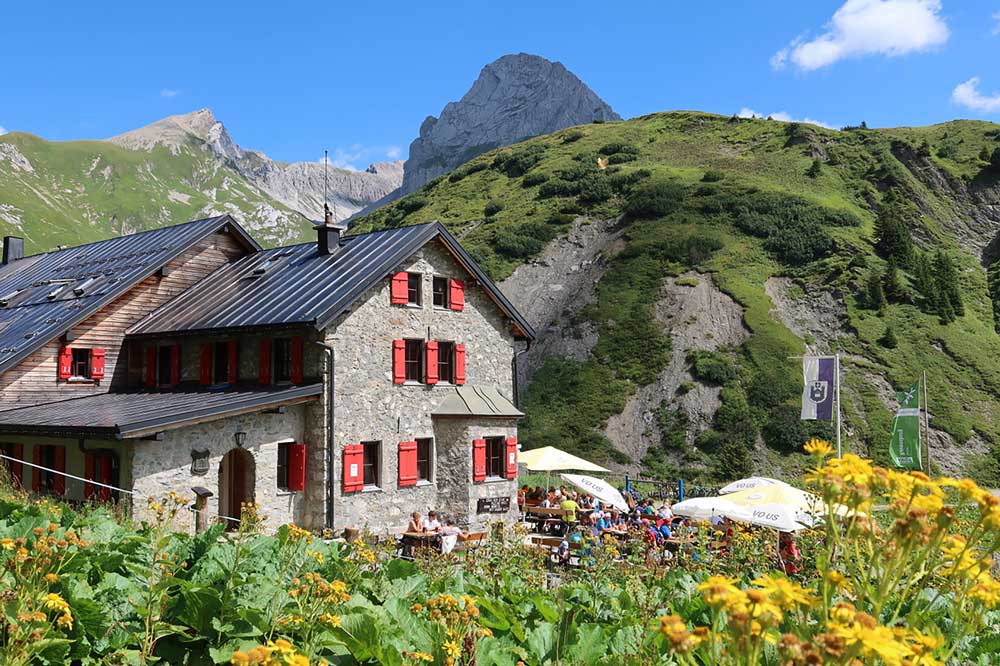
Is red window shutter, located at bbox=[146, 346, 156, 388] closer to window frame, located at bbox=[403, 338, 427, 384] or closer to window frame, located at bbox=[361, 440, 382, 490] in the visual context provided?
window frame, located at bbox=[361, 440, 382, 490]

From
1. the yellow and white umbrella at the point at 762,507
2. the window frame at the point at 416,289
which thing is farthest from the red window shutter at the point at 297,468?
the yellow and white umbrella at the point at 762,507

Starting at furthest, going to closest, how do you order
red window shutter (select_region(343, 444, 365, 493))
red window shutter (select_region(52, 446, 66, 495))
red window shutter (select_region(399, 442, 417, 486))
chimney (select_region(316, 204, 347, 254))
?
chimney (select_region(316, 204, 347, 254)) → red window shutter (select_region(399, 442, 417, 486)) → red window shutter (select_region(343, 444, 365, 493)) → red window shutter (select_region(52, 446, 66, 495))

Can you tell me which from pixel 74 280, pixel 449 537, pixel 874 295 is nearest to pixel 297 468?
pixel 449 537

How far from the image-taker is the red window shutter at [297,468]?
67.6 ft

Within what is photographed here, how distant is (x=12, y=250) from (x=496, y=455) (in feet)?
83.1

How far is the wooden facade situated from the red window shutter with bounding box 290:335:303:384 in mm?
6790

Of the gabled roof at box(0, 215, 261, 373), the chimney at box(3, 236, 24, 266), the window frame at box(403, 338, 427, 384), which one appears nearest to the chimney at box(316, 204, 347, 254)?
the gabled roof at box(0, 215, 261, 373)

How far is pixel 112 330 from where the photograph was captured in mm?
24594

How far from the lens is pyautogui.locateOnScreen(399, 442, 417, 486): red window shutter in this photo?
2228cm

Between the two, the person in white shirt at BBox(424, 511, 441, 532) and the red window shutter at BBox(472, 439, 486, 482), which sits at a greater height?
the red window shutter at BBox(472, 439, 486, 482)

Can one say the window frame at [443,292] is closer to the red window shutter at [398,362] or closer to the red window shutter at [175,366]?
the red window shutter at [398,362]

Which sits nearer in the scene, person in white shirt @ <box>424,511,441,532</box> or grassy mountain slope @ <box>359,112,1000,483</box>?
person in white shirt @ <box>424,511,441,532</box>

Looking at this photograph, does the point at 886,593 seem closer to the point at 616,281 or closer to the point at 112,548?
the point at 112,548

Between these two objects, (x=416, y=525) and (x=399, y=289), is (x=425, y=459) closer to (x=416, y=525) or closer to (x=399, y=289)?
(x=416, y=525)
